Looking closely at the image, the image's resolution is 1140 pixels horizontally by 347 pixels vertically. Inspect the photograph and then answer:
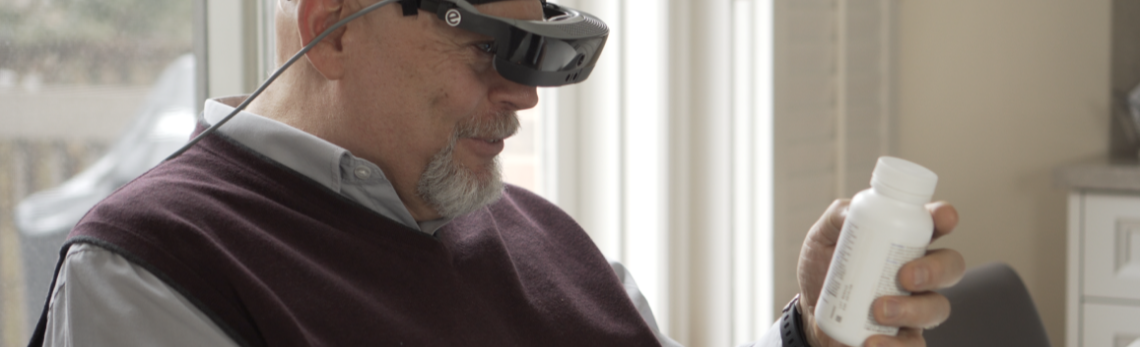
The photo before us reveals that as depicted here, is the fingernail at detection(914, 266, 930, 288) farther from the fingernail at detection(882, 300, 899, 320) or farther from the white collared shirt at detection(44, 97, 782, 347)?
the white collared shirt at detection(44, 97, 782, 347)

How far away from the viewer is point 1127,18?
2484mm

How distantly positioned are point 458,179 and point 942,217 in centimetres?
46

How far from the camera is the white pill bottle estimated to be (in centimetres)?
71

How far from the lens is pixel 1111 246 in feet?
6.73

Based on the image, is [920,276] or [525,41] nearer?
[920,276]

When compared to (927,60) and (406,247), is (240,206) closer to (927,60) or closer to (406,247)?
(406,247)

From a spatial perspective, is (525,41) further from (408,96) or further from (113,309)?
(113,309)

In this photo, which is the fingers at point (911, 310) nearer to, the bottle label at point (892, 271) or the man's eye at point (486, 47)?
the bottle label at point (892, 271)

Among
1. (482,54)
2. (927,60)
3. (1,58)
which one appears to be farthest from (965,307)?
(927,60)

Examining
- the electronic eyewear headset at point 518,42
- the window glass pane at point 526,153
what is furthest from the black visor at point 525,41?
the window glass pane at point 526,153

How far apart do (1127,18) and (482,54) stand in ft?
7.24

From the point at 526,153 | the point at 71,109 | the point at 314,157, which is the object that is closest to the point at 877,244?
the point at 314,157

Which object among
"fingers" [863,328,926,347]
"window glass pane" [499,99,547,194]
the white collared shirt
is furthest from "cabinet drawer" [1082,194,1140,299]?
the white collared shirt

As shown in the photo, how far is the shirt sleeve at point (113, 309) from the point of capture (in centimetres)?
72
